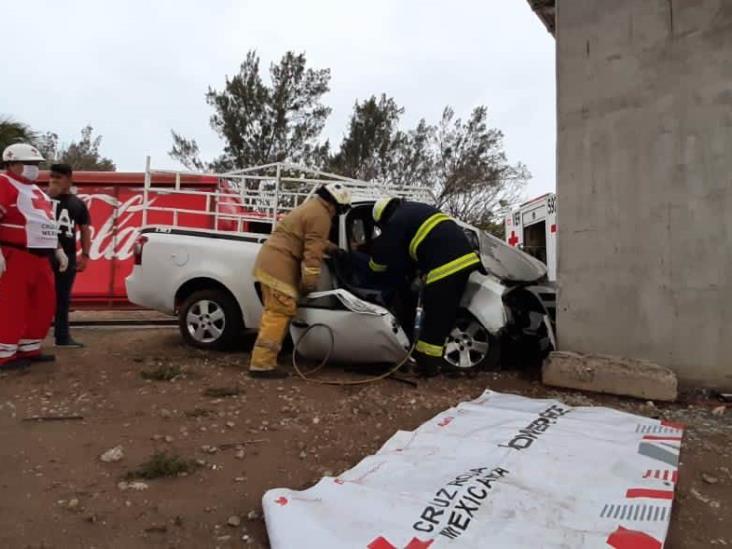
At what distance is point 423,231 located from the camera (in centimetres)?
501

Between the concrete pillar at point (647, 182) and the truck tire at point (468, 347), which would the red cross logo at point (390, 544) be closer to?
the truck tire at point (468, 347)

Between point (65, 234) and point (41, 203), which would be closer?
point (41, 203)

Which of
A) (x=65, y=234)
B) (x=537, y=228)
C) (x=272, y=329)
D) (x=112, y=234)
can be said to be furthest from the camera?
(x=537, y=228)

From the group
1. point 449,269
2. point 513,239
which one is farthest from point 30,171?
point 513,239

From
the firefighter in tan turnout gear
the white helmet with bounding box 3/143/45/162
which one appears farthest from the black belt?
the firefighter in tan turnout gear

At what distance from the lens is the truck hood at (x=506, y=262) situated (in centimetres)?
536

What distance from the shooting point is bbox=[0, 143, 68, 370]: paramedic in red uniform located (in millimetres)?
4645

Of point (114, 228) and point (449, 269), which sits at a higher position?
point (114, 228)

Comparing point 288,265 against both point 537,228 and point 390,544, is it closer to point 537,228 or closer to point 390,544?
point 390,544

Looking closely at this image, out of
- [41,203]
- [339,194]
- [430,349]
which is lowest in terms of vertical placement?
[430,349]

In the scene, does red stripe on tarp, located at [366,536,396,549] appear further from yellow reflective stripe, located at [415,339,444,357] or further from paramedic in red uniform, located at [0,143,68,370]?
paramedic in red uniform, located at [0,143,68,370]

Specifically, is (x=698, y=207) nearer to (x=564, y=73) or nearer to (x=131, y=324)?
(x=564, y=73)

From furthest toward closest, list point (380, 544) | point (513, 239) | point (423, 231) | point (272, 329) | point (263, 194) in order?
point (513, 239)
point (263, 194)
point (423, 231)
point (272, 329)
point (380, 544)

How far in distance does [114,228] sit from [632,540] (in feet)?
28.5
